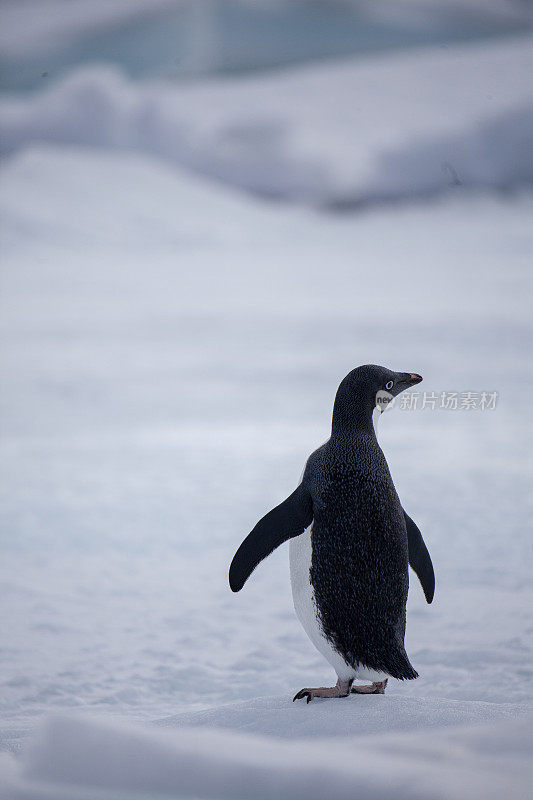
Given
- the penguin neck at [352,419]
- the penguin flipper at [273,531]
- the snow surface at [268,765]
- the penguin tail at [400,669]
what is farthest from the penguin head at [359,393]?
Result: the snow surface at [268,765]

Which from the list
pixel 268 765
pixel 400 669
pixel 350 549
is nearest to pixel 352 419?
pixel 350 549

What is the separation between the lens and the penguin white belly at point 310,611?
164 centimetres

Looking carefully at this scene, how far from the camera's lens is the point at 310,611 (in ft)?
5.43

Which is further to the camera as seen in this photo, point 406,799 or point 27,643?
point 27,643

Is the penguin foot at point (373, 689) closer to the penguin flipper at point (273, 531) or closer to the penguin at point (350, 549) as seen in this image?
the penguin at point (350, 549)

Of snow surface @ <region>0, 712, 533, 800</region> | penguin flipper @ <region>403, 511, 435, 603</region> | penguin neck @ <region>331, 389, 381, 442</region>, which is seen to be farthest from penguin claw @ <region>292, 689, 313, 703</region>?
penguin neck @ <region>331, 389, 381, 442</region>

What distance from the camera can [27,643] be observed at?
8.60ft

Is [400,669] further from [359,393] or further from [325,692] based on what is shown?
[359,393]

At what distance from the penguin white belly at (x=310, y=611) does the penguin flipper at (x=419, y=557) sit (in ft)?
0.75

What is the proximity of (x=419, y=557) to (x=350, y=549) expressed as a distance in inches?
10.2

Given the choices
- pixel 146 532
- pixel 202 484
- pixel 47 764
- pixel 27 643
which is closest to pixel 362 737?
pixel 47 764

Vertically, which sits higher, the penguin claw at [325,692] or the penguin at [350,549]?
the penguin at [350,549]

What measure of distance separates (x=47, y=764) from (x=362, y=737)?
505mm

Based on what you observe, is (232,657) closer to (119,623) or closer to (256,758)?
(119,623)
